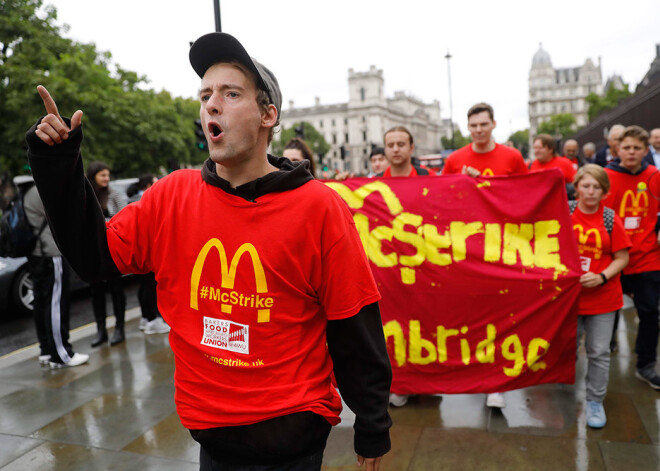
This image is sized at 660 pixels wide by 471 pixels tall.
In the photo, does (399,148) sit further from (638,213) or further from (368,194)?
(638,213)

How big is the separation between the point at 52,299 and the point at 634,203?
5.35 m

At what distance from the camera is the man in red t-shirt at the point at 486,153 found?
176 inches

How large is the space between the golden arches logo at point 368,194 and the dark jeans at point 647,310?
200 centimetres

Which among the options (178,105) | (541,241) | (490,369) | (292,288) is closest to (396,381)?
(490,369)

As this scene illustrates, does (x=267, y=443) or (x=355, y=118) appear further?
(x=355, y=118)

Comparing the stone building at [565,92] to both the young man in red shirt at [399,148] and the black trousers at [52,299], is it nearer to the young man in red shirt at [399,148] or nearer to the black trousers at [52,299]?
the young man in red shirt at [399,148]

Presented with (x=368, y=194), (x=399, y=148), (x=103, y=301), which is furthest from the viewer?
(x=103, y=301)

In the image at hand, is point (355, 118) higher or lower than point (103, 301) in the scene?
higher

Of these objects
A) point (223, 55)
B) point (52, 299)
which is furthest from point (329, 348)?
point (52, 299)

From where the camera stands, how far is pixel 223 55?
159 centimetres

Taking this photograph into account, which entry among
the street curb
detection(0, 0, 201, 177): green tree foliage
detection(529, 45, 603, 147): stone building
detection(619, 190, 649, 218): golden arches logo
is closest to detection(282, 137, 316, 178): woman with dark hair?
detection(619, 190, 649, 218): golden arches logo

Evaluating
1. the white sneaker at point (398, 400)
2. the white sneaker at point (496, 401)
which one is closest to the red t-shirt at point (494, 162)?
the white sneaker at point (496, 401)

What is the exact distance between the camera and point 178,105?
4741 cm

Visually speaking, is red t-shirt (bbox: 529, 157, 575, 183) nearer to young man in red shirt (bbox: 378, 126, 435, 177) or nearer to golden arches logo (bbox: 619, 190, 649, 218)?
golden arches logo (bbox: 619, 190, 649, 218)
